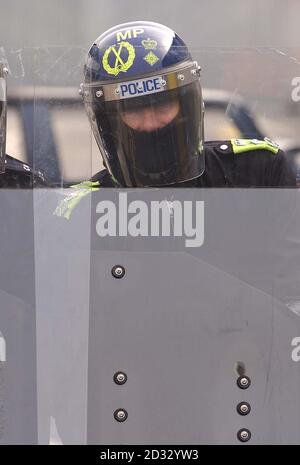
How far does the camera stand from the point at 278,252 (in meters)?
1.59

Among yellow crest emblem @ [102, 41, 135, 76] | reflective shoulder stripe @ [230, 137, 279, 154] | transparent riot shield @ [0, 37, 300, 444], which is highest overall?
yellow crest emblem @ [102, 41, 135, 76]

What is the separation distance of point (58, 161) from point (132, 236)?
0.25 meters

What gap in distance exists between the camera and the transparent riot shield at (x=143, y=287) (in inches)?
61.2

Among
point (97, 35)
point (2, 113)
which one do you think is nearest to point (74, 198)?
point (2, 113)

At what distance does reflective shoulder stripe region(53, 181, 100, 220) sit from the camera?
5.09 feet

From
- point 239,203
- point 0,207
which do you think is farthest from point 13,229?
point 239,203

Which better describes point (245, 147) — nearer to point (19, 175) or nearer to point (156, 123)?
point (156, 123)

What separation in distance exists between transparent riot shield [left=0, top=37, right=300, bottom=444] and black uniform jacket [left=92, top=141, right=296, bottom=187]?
2 cm

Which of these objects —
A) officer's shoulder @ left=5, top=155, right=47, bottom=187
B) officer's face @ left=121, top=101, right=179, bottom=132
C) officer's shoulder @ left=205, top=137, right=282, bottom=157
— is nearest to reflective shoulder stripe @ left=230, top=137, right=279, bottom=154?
officer's shoulder @ left=205, top=137, right=282, bottom=157

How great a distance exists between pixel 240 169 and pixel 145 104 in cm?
28

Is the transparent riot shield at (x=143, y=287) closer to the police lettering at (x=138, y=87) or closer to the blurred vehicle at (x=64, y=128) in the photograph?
the blurred vehicle at (x=64, y=128)

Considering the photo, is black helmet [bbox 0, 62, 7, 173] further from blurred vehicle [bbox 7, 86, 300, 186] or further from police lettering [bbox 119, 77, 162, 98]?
police lettering [bbox 119, 77, 162, 98]

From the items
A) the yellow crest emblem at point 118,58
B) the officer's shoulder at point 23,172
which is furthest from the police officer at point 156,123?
the officer's shoulder at point 23,172

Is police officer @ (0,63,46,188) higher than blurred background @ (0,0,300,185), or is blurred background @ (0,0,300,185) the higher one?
blurred background @ (0,0,300,185)
